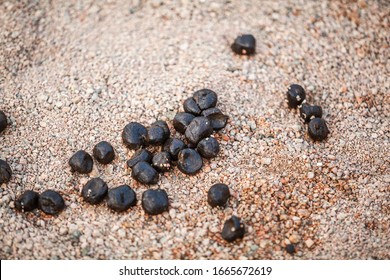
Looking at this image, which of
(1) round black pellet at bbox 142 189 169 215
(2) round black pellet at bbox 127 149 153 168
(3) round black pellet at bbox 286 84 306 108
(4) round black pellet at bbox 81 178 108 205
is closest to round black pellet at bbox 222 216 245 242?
(1) round black pellet at bbox 142 189 169 215

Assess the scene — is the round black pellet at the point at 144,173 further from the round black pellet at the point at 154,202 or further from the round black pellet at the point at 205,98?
the round black pellet at the point at 205,98

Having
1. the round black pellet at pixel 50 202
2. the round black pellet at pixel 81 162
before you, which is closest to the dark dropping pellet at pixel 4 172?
the round black pellet at pixel 50 202

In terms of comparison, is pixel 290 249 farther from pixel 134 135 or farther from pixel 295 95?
pixel 134 135

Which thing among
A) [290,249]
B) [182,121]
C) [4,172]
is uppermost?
[4,172]

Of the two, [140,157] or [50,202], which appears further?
[140,157]

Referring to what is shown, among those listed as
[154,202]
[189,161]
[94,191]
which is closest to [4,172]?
[94,191]

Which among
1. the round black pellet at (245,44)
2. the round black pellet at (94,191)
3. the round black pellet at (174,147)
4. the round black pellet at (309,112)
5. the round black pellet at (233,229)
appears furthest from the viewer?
the round black pellet at (245,44)
